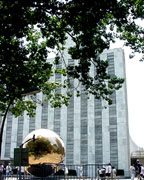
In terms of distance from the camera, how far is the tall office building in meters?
43.3

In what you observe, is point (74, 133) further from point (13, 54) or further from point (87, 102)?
point (13, 54)

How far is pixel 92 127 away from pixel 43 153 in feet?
104

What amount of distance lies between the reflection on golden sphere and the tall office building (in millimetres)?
29936

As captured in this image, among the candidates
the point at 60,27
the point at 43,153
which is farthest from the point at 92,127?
the point at 60,27

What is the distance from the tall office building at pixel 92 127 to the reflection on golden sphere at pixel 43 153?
29.9 m

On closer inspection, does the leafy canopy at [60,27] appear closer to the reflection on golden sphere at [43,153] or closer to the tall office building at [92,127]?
the reflection on golden sphere at [43,153]

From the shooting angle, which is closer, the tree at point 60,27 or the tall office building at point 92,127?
the tree at point 60,27

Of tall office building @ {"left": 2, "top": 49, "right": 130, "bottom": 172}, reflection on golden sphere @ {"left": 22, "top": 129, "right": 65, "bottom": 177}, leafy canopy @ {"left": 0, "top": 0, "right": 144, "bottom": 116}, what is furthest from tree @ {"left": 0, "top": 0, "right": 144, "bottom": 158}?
tall office building @ {"left": 2, "top": 49, "right": 130, "bottom": 172}

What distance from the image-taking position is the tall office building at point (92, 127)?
43344 mm

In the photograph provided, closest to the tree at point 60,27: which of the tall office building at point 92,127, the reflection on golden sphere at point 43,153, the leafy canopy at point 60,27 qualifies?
the leafy canopy at point 60,27

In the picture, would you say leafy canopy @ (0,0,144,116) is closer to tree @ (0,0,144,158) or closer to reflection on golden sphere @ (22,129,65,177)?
tree @ (0,0,144,158)

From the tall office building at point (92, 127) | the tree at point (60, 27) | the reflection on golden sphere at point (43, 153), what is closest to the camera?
the tree at point (60, 27)

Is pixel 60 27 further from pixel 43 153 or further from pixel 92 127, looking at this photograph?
pixel 92 127

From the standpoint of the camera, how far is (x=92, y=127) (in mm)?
45156
